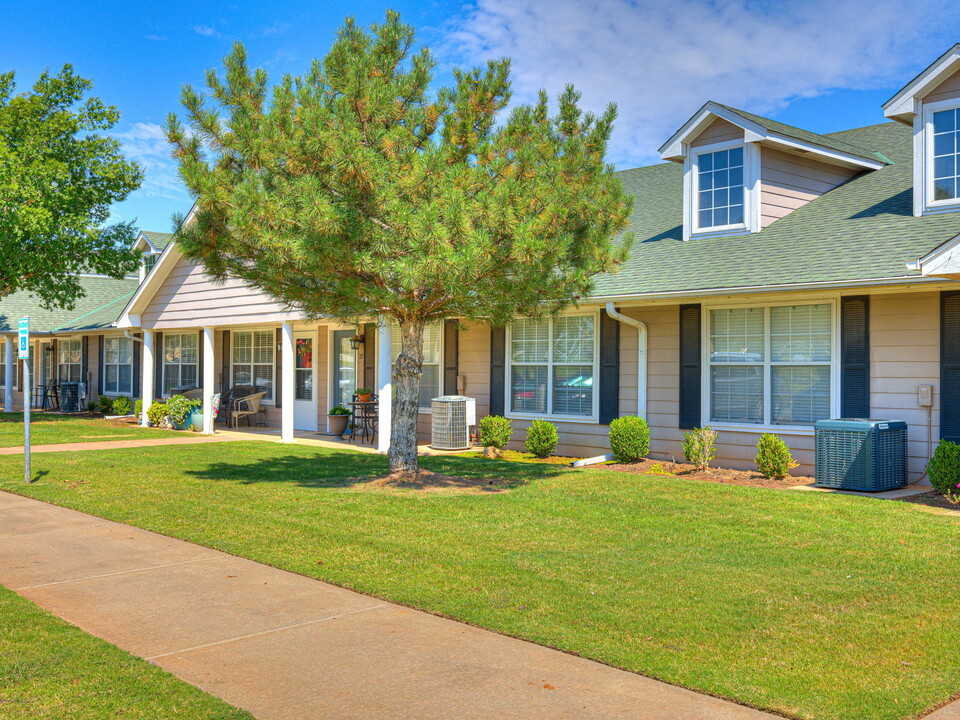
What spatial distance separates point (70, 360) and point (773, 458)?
946 inches

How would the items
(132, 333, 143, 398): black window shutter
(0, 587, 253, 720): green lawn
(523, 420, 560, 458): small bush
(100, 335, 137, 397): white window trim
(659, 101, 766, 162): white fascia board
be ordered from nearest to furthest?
(0, 587, 253, 720): green lawn, (659, 101, 766, 162): white fascia board, (523, 420, 560, 458): small bush, (132, 333, 143, 398): black window shutter, (100, 335, 137, 397): white window trim

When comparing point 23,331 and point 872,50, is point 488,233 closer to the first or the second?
point 23,331

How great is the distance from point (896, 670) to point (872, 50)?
13745 mm

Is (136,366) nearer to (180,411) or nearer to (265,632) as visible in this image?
(180,411)

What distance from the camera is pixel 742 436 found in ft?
37.9

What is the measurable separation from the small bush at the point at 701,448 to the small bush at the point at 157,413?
13.1m

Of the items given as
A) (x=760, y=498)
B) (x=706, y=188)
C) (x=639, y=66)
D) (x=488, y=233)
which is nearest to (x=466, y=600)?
(x=488, y=233)

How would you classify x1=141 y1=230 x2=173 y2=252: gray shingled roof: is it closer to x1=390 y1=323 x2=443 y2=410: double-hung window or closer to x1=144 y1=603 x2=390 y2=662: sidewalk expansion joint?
x1=390 y1=323 x2=443 y2=410: double-hung window

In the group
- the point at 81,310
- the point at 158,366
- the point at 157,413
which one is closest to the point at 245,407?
the point at 157,413

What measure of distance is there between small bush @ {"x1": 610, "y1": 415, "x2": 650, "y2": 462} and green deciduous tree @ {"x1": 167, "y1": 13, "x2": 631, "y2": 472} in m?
3.10

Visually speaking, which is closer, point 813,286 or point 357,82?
point 357,82

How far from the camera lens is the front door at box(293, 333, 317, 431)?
18719mm

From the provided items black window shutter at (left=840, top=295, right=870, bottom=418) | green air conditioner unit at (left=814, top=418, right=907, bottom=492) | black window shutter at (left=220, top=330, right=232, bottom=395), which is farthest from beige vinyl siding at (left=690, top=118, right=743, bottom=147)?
black window shutter at (left=220, top=330, right=232, bottom=395)

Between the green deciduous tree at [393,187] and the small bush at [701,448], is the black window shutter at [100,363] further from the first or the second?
the small bush at [701,448]
